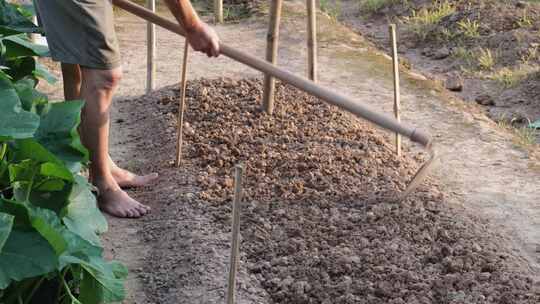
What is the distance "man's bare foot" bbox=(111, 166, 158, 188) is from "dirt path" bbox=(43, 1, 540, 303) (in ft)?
0.17

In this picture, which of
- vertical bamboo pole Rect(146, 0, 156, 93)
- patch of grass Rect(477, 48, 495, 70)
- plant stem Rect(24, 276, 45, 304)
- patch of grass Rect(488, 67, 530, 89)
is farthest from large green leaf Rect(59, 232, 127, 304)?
patch of grass Rect(477, 48, 495, 70)

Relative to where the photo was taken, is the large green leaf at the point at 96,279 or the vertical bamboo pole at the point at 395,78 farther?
the vertical bamboo pole at the point at 395,78

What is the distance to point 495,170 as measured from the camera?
4902 mm

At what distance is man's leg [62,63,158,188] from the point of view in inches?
166

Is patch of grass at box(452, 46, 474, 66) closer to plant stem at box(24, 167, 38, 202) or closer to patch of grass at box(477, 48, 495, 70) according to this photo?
patch of grass at box(477, 48, 495, 70)

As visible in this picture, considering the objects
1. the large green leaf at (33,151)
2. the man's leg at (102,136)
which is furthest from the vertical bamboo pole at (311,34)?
the large green leaf at (33,151)

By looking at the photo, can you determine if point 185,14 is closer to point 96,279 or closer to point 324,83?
point 96,279

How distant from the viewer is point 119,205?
4.29m

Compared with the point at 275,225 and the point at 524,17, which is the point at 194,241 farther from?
the point at 524,17

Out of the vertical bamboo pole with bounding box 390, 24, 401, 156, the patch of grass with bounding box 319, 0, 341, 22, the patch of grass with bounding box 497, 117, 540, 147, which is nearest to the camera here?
the vertical bamboo pole with bounding box 390, 24, 401, 156

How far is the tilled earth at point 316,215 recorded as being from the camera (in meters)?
3.67

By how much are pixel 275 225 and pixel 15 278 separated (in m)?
1.54

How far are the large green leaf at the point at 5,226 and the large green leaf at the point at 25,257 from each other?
0.09 metres

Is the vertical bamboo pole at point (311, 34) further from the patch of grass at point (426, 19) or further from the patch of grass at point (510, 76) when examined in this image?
the patch of grass at point (426, 19)
